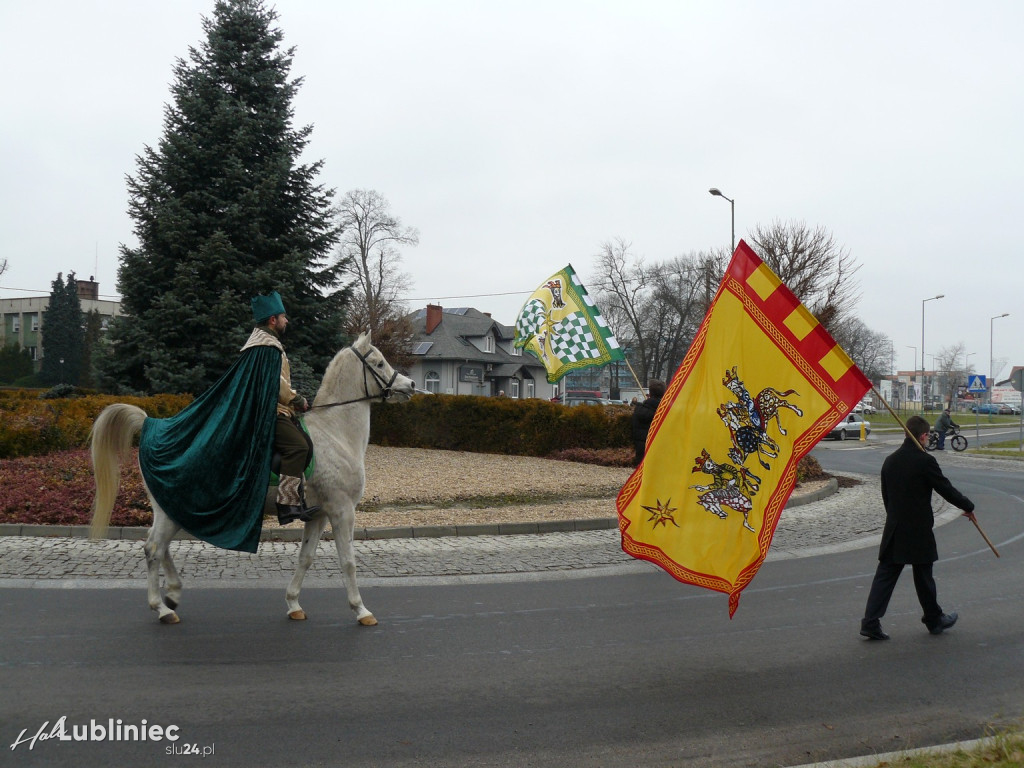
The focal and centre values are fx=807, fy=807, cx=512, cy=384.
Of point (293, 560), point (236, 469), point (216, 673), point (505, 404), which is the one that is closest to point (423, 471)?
point (505, 404)

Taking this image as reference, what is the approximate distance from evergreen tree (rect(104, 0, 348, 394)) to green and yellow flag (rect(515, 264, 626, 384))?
808cm

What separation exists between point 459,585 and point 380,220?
59229mm

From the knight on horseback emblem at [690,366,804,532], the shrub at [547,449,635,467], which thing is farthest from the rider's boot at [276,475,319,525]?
the shrub at [547,449,635,467]

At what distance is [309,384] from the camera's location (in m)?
22.5

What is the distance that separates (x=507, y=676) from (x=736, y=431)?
246 cm

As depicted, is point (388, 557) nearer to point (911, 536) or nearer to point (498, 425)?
point (911, 536)

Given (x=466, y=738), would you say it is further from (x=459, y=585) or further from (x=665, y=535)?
(x=459, y=585)

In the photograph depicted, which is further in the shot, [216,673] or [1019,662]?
[1019,662]

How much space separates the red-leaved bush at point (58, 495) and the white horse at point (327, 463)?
398 cm

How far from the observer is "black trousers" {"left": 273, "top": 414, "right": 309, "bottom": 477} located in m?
6.68

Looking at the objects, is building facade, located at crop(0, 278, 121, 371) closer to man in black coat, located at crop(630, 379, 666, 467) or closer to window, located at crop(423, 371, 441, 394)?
window, located at crop(423, 371, 441, 394)

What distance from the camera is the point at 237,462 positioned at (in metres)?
6.68

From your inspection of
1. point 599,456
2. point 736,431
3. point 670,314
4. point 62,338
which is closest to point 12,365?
point 62,338

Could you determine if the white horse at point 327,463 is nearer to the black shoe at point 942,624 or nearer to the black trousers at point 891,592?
the black trousers at point 891,592
